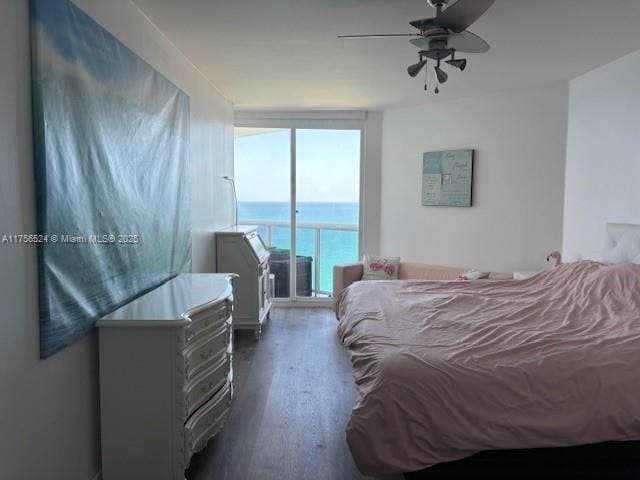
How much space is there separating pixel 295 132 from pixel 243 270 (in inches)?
82.0

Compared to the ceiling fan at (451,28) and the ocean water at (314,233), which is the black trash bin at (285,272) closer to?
the ocean water at (314,233)

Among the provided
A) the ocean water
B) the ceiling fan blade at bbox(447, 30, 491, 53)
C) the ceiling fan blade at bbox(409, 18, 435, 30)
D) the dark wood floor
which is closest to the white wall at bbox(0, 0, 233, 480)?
the dark wood floor

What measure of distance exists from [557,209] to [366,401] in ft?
11.1

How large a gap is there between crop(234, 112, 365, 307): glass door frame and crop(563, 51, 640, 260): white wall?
238cm

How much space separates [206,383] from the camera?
7.93ft

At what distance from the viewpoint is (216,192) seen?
4625mm

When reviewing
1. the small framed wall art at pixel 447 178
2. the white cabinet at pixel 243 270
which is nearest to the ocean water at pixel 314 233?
the small framed wall art at pixel 447 178

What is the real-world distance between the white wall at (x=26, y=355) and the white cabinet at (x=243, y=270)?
7.81ft

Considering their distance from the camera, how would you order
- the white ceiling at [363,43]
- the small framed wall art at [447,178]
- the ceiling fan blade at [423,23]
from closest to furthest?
1. the ceiling fan blade at [423,23]
2. the white ceiling at [363,43]
3. the small framed wall art at [447,178]

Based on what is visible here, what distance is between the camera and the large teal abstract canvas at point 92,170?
1733 millimetres

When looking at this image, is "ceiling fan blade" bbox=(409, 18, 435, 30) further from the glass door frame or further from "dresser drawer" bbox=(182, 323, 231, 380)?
the glass door frame

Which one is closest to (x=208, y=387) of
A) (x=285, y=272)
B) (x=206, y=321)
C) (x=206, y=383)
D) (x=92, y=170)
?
(x=206, y=383)

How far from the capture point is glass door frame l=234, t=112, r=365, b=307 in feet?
18.5

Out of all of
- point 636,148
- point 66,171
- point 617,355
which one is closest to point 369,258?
point 636,148
